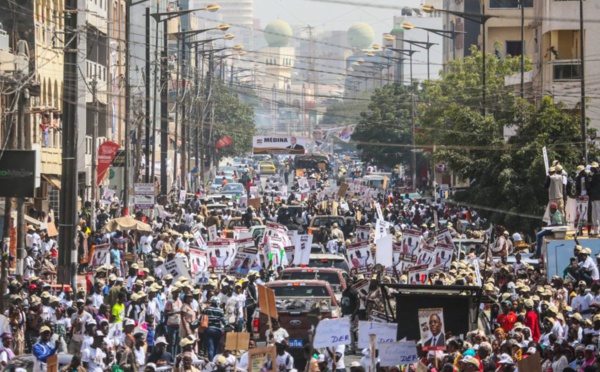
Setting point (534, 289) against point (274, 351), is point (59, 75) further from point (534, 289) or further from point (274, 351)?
point (274, 351)

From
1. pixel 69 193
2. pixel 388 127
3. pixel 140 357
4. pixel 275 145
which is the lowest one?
pixel 140 357

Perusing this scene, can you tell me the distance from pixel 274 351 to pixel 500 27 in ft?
226

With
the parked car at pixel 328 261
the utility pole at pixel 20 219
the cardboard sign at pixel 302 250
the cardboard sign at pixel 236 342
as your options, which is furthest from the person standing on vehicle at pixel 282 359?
the utility pole at pixel 20 219

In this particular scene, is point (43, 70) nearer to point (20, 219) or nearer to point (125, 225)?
point (125, 225)

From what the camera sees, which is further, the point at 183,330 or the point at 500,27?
the point at 500,27

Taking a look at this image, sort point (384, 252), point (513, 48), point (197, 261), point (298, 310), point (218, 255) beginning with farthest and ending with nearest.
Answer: point (513, 48), point (218, 255), point (197, 261), point (384, 252), point (298, 310)

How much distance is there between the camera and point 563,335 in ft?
66.7

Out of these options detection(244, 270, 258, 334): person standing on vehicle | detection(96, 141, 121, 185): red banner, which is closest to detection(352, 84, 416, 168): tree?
detection(96, 141, 121, 185): red banner

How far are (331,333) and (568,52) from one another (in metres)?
40.7

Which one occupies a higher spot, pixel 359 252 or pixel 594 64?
pixel 594 64

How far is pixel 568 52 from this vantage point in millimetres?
58312

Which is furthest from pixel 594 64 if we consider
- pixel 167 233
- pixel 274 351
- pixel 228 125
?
pixel 228 125

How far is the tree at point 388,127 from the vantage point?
10419 centimetres

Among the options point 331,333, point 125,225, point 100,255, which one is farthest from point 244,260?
point 331,333
